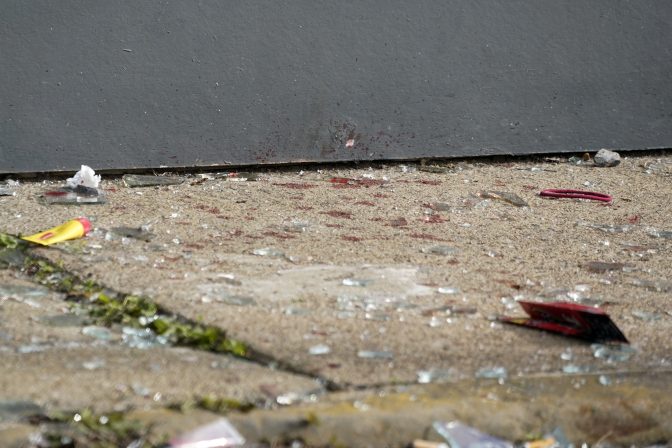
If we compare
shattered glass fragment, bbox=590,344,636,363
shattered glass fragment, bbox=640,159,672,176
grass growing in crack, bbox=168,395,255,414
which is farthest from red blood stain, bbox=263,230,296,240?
shattered glass fragment, bbox=640,159,672,176

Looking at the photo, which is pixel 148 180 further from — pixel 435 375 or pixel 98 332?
pixel 435 375

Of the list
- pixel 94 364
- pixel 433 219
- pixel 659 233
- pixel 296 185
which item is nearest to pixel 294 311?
pixel 94 364

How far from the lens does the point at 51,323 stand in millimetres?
2717

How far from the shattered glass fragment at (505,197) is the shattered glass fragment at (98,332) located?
8.15 feet

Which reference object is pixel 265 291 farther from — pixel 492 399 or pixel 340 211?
pixel 340 211

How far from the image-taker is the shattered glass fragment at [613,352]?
2684 mm

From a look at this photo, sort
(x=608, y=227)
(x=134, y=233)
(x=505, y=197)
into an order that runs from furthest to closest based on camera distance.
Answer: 1. (x=505, y=197)
2. (x=608, y=227)
3. (x=134, y=233)

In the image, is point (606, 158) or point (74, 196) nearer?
point (74, 196)

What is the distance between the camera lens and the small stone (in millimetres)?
5570

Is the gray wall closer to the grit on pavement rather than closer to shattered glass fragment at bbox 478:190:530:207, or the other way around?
the grit on pavement

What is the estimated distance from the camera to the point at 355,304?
9.88 feet

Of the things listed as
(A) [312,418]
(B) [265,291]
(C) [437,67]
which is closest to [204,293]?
(B) [265,291]

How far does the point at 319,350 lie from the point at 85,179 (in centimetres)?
221

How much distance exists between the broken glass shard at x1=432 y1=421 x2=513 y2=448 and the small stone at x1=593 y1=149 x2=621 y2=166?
11.8 ft
